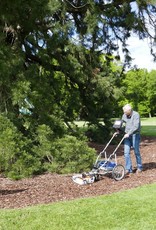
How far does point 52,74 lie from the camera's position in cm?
1134

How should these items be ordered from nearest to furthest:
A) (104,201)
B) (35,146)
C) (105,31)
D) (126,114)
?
1. (104,201)
2. (126,114)
3. (35,146)
4. (105,31)

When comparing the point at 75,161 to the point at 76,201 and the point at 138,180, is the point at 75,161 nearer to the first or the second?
the point at 138,180

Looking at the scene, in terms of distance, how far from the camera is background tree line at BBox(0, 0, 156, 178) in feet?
27.3

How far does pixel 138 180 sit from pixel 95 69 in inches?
249

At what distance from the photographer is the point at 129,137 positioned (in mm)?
8062

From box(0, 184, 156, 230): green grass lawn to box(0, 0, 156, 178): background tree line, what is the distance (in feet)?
8.89

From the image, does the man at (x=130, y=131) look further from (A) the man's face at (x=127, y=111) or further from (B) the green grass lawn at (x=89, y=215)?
(B) the green grass lawn at (x=89, y=215)

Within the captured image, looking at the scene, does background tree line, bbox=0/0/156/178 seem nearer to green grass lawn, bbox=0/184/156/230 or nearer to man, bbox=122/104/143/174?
man, bbox=122/104/143/174

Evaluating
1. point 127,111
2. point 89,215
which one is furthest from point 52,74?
point 89,215

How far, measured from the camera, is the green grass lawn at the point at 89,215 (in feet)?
15.4

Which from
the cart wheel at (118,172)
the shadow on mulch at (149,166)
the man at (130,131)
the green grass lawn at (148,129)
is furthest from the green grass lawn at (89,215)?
the green grass lawn at (148,129)

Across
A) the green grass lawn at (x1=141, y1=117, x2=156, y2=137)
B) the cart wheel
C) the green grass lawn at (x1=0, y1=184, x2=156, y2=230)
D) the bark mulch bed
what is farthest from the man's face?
the green grass lawn at (x1=141, y1=117, x2=156, y2=137)

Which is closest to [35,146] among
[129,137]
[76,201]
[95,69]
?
[129,137]

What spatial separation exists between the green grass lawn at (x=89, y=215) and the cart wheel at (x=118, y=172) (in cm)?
153
